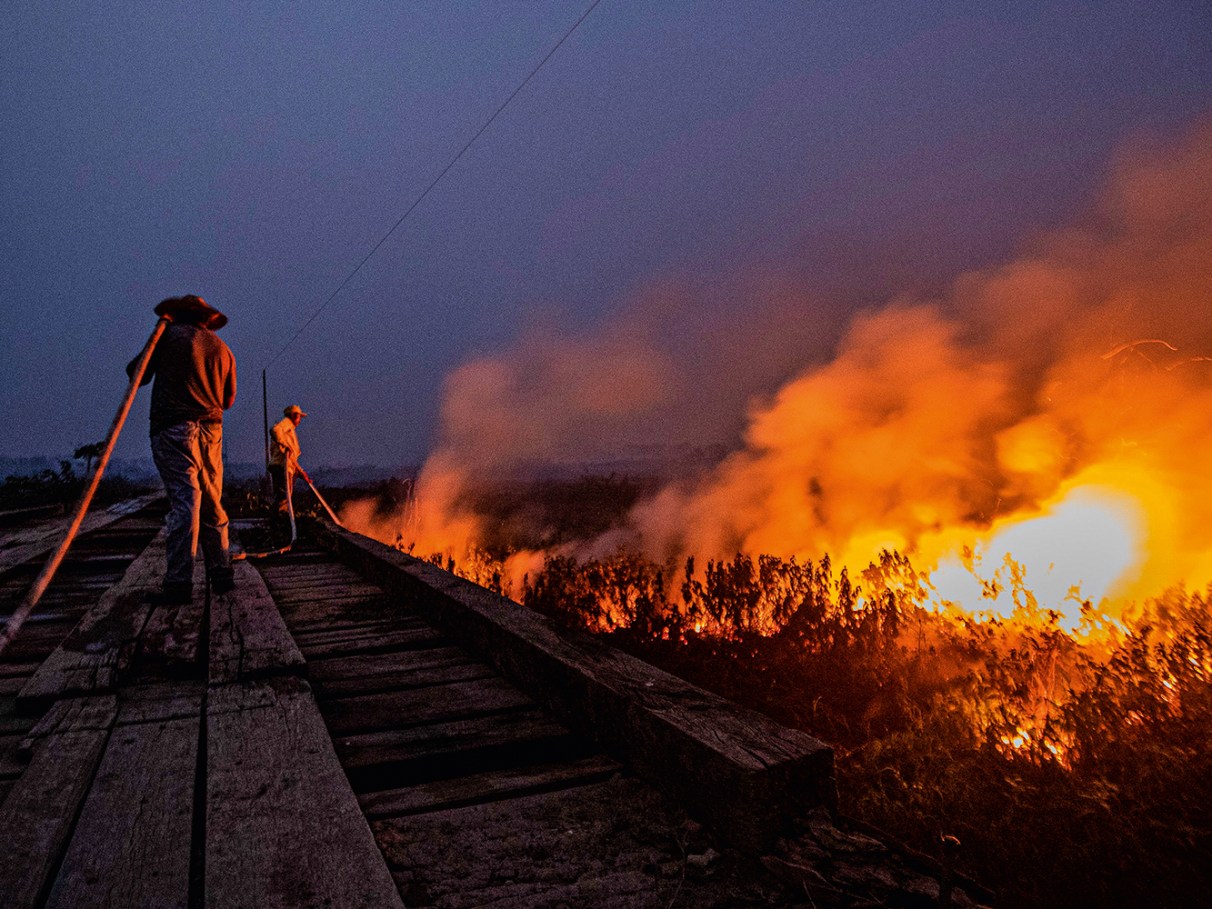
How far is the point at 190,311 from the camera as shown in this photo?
453 centimetres

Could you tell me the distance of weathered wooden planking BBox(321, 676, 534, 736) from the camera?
2416 mm

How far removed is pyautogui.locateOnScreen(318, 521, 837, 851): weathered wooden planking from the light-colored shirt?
22.5 feet

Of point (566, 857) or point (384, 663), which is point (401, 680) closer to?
point (384, 663)

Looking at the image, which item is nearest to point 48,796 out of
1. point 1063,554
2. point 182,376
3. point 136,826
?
point 136,826

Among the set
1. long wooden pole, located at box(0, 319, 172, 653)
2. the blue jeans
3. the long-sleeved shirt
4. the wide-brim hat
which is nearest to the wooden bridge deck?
long wooden pole, located at box(0, 319, 172, 653)

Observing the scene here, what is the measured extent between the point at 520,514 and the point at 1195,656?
15.8 metres

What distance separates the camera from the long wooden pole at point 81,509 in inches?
99.9

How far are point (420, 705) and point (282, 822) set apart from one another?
42.0 inches

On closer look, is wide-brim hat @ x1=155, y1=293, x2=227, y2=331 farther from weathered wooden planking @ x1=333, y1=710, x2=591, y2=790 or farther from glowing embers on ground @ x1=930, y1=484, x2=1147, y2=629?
glowing embers on ground @ x1=930, y1=484, x2=1147, y2=629

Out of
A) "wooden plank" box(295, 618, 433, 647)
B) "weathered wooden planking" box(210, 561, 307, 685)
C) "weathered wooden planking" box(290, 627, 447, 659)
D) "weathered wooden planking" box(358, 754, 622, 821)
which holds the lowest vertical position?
"weathered wooden planking" box(358, 754, 622, 821)

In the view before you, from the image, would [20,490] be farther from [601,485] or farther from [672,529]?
[601,485]

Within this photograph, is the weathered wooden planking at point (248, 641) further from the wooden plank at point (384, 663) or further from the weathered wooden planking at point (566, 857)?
the weathered wooden planking at point (566, 857)

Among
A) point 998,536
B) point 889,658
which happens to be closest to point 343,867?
point 889,658

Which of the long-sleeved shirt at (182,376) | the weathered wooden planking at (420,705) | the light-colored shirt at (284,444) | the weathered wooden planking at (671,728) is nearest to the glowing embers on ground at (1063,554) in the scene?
the weathered wooden planking at (671,728)
